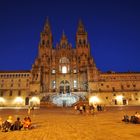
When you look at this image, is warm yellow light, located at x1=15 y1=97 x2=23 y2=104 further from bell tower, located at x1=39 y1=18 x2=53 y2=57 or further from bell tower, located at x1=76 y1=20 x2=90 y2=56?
bell tower, located at x1=76 y1=20 x2=90 y2=56

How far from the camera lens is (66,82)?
233 feet

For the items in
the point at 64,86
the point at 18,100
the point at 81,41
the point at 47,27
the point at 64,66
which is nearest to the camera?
the point at 18,100

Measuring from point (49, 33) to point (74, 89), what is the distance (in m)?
28.2

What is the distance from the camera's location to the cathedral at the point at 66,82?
66188 millimetres

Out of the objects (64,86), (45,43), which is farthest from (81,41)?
(64,86)

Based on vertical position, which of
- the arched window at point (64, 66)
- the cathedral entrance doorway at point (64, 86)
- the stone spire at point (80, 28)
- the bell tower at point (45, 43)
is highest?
the stone spire at point (80, 28)

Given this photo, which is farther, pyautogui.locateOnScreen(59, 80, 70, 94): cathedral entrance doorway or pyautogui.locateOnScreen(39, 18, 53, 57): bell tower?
pyautogui.locateOnScreen(39, 18, 53, 57): bell tower

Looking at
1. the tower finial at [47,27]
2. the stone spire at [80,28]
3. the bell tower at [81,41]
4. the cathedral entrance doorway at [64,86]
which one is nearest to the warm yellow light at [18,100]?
the cathedral entrance doorway at [64,86]

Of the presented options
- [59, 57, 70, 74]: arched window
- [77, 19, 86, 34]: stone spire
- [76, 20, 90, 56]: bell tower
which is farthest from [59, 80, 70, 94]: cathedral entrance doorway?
[77, 19, 86, 34]: stone spire

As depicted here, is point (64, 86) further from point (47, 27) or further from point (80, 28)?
point (47, 27)

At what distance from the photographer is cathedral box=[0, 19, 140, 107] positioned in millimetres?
Answer: 66188

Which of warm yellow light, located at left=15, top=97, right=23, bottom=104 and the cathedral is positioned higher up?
the cathedral

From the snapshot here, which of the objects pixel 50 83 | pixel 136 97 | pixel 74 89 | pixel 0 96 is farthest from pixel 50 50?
pixel 136 97

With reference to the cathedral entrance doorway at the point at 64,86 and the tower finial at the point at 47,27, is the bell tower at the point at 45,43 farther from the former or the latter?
the cathedral entrance doorway at the point at 64,86
